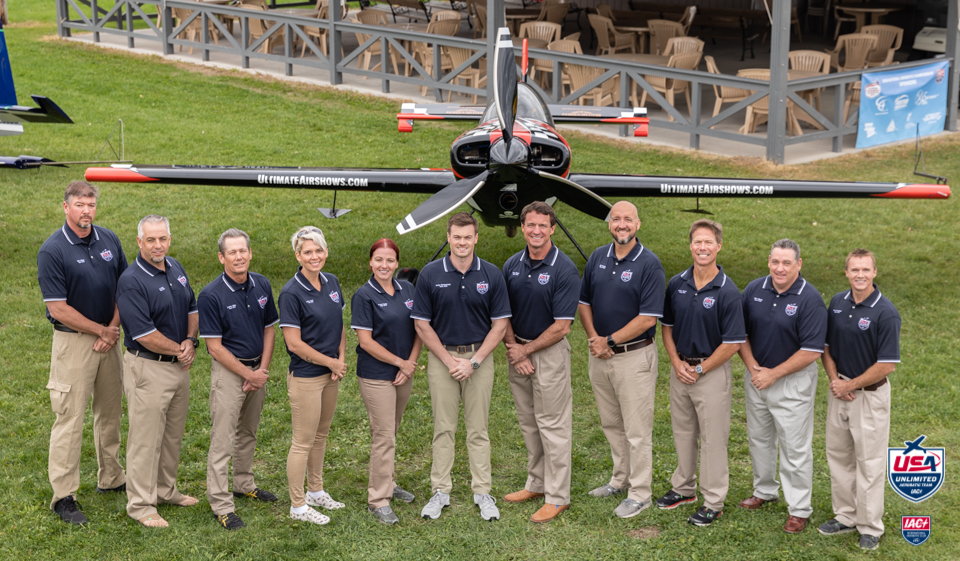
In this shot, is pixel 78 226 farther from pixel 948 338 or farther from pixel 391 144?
pixel 391 144

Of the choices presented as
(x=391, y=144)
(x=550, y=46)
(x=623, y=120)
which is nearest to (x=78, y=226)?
(x=623, y=120)

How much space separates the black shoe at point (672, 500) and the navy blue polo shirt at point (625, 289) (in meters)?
1.19

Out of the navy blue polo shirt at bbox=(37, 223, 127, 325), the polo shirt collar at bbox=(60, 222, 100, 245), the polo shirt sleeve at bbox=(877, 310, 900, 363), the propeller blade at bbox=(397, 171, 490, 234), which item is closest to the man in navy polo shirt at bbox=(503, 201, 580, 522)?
the polo shirt sleeve at bbox=(877, 310, 900, 363)

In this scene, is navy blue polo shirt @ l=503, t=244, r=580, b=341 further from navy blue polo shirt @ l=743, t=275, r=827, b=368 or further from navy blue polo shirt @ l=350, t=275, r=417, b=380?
navy blue polo shirt @ l=743, t=275, r=827, b=368

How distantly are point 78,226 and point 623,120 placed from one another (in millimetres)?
8100

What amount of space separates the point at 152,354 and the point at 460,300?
2099mm

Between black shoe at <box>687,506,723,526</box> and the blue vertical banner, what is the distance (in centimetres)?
1231

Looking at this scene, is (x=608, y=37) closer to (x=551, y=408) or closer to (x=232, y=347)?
(x=551, y=408)

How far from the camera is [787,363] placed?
5.98m

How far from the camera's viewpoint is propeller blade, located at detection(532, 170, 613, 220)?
961 cm

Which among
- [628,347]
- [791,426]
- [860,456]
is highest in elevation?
[628,347]

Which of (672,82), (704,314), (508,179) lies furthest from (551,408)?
(672,82)

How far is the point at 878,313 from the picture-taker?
577 centimetres

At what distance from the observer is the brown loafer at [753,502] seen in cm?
649
